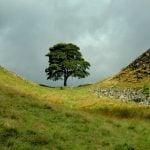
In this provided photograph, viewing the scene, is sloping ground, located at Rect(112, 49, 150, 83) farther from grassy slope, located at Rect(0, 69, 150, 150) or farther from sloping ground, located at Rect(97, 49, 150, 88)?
grassy slope, located at Rect(0, 69, 150, 150)

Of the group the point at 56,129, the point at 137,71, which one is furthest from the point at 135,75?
the point at 56,129

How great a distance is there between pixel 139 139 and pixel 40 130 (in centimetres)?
716

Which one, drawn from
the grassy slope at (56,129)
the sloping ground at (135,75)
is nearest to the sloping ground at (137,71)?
the sloping ground at (135,75)

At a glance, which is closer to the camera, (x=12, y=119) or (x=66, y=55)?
(x=12, y=119)

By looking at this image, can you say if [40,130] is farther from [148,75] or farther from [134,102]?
[148,75]

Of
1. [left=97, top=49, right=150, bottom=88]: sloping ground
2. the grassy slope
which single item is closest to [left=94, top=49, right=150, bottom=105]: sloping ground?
[left=97, top=49, right=150, bottom=88]: sloping ground

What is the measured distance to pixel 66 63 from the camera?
104 metres

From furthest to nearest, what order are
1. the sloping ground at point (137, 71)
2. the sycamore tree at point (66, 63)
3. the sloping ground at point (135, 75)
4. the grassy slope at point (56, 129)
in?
the sycamore tree at point (66, 63), the sloping ground at point (137, 71), the sloping ground at point (135, 75), the grassy slope at point (56, 129)

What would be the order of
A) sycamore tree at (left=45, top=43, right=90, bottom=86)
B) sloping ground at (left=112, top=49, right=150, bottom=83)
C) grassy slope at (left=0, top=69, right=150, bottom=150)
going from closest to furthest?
grassy slope at (left=0, top=69, right=150, bottom=150), sloping ground at (left=112, top=49, right=150, bottom=83), sycamore tree at (left=45, top=43, right=90, bottom=86)

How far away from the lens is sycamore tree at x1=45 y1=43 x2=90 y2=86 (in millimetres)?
104625

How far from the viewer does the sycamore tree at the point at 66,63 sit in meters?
105

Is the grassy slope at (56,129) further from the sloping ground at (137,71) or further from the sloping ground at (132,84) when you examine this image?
the sloping ground at (137,71)

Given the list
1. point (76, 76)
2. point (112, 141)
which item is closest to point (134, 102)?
point (112, 141)

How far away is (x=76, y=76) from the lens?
344ft
